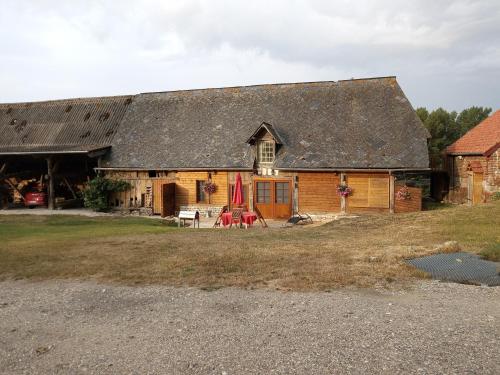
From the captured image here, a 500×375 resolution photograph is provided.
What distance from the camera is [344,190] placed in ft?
67.7

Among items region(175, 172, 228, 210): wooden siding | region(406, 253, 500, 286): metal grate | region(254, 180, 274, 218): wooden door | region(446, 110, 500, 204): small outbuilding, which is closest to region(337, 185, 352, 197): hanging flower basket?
region(254, 180, 274, 218): wooden door

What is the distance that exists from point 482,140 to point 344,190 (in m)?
9.59

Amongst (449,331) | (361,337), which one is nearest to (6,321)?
(361,337)

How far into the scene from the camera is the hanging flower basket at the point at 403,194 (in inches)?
786

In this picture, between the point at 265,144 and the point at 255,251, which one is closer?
the point at 255,251

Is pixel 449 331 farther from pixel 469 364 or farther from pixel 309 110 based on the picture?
pixel 309 110

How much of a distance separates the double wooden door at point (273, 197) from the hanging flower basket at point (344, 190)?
2508 mm

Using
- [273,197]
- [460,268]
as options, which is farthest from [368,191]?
[460,268]

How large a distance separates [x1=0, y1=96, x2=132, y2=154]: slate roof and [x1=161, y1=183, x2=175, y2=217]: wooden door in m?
5.54

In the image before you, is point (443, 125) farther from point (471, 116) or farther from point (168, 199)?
point (168, 199)

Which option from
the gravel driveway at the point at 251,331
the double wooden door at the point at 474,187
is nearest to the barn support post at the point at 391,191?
the double wooden door at the point at 474,187

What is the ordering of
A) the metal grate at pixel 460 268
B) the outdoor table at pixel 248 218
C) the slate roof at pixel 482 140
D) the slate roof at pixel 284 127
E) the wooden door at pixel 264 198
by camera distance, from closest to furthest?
the metal grate at pixel 460 268 < the outdoor table at pixel 248 218 < the slate roof at pixel 284 127 < the wooden door at pixel 264 198 < the slate roof at pixel 482 140

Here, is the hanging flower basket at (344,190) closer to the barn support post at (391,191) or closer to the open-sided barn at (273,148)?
the open-sided barn at (273,148)

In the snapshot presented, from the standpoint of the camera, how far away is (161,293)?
838cm
